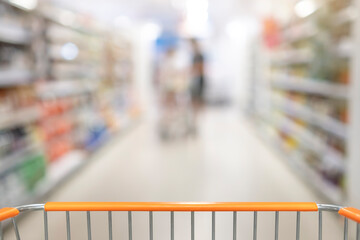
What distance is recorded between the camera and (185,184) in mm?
4551

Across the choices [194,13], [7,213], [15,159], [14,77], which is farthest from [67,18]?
[7,213]

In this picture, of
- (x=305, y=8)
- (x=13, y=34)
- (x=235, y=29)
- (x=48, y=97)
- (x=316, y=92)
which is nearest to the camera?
(x=13, y=34)

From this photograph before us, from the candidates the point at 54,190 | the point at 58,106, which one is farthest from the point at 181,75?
the point at 54,190

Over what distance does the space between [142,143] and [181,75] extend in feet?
5.47

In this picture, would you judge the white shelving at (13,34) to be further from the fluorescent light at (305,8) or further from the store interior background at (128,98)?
the fluorescent light at (305,8)

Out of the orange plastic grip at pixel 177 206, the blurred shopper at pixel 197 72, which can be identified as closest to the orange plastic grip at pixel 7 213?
the orange plastic grip at pixel 177 206

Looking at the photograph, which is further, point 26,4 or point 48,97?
point 48,97

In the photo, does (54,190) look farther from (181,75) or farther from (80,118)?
(181,75)

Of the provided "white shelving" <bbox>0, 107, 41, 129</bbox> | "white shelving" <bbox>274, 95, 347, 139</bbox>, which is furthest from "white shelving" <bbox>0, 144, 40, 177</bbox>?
"white shelving" <bbox>274, 95, 347, 139</bbox>

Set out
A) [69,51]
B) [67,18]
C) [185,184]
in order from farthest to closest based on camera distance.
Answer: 1. [69,51]
2. [67,18]
3. [185,184]

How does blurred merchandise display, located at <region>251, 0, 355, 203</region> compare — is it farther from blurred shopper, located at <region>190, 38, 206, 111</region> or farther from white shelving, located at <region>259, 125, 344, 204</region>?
blurred shopper, located at <region>190, 38, 206, 111</region>

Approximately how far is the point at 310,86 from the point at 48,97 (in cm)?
333

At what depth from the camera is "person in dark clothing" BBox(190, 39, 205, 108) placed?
352 inches

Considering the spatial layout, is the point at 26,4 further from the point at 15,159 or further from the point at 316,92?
the point at 316,92
